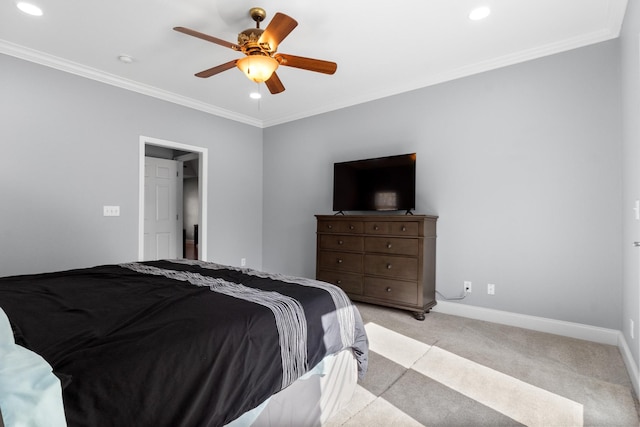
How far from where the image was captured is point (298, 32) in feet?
8.96

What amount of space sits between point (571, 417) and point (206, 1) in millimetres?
3425

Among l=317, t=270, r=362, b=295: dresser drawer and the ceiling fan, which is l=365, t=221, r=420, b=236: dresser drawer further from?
the ceiling fan

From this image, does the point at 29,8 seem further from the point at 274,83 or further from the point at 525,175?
the point at 525,175

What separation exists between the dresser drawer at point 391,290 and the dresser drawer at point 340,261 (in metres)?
0.20

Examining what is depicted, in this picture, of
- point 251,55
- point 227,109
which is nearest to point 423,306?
point 251,55

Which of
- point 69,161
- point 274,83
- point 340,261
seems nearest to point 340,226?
point 340,261

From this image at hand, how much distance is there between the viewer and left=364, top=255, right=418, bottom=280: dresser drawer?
3.31 metres

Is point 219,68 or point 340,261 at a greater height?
point 219,68

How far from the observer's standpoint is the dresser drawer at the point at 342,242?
3703 mm

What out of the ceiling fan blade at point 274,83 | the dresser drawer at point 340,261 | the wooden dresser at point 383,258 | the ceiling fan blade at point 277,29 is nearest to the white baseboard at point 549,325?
the wooden dresser at point 383,258

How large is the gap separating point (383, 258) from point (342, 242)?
553mm

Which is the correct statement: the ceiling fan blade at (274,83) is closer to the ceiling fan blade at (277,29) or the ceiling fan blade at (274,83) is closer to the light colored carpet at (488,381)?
the ceiling fan blade at (277,29)

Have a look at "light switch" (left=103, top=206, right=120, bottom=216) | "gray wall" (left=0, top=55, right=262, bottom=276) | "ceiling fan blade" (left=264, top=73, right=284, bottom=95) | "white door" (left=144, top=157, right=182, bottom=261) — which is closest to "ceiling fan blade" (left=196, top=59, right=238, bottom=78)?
"ceiling fan blade" (left=264, top=73, right=284, bottom=95)

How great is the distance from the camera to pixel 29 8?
2.43m
